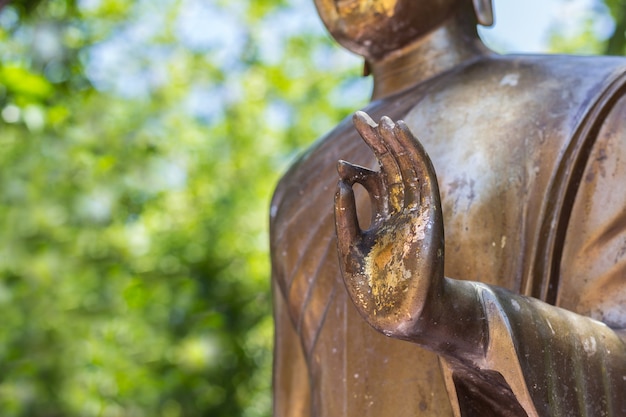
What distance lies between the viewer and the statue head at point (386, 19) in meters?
2.96

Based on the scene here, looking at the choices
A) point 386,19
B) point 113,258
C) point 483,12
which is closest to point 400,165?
point 386,19

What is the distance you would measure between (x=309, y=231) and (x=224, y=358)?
17.4 ft

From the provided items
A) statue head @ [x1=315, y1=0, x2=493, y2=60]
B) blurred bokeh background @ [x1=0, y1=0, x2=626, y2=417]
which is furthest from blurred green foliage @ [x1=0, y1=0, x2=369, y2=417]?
statue head @ [x1=315, y1=0, x2=493, y2=60]

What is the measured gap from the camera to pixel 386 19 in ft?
9.73

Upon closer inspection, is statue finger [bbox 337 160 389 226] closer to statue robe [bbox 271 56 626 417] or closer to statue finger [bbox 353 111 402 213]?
statue finger [bbox 353 111 402 213]

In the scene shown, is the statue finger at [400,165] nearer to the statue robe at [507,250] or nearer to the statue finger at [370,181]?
the statue finger at [370,181]

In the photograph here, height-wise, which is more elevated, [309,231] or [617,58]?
[617,58]

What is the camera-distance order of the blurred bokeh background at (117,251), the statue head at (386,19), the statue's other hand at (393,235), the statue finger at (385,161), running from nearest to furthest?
the statue's other hand at (393,235)
the statue finger at (385,161)
the statue head at (386,19)
the blurred bokeh background at (117,251)

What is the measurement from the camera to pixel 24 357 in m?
7.65

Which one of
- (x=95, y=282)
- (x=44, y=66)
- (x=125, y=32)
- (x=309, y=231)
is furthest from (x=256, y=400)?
(x=309, y=231)

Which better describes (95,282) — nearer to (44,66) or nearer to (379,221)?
(44,66)

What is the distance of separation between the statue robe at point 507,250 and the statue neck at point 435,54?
0.14ft

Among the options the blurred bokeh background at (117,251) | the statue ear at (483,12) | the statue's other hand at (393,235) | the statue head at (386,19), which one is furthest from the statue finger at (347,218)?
the blurred bokeh background at (117,251)

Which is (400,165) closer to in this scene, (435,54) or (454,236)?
(454,236)
